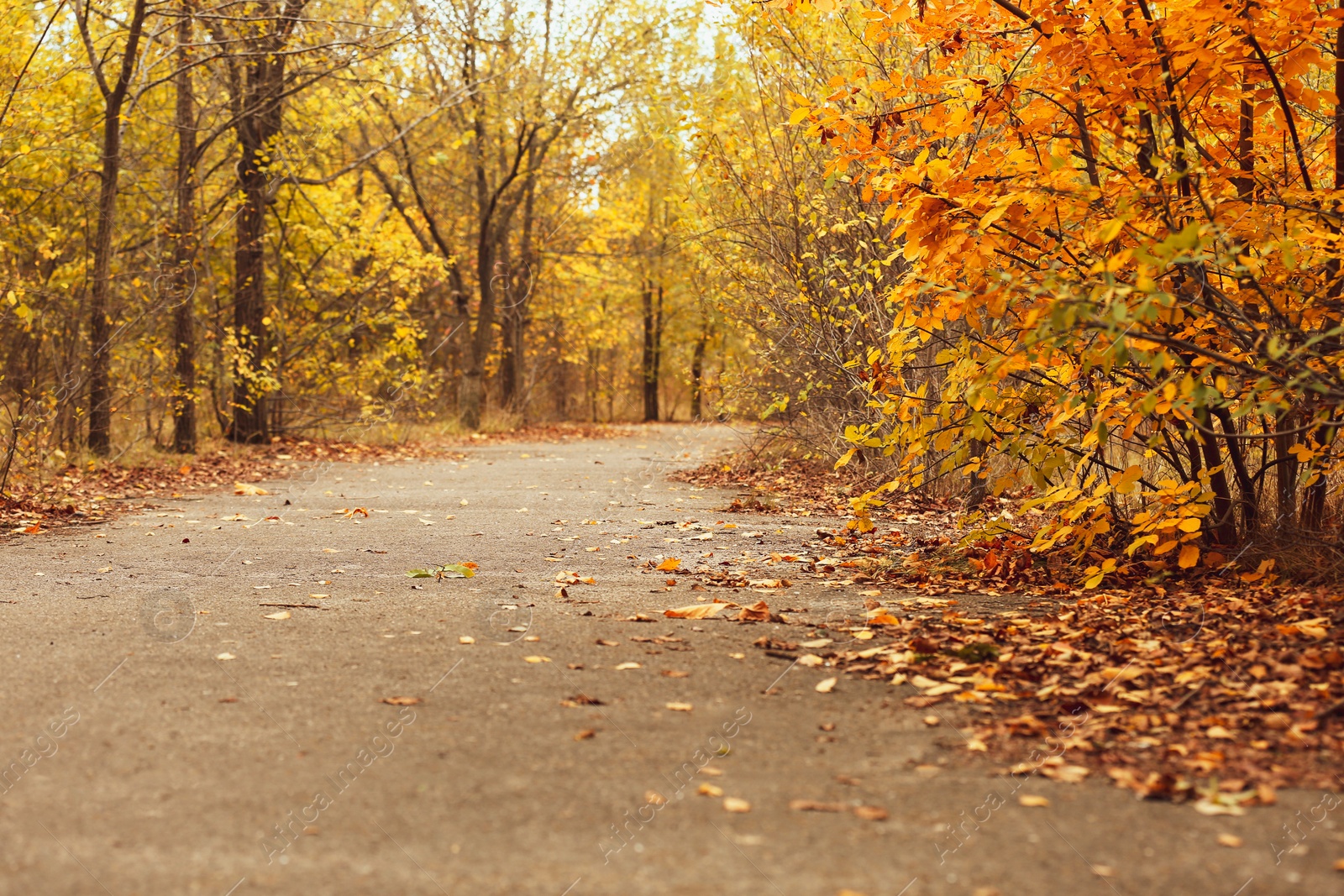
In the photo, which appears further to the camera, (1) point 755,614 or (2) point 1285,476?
(2) point 1285,476

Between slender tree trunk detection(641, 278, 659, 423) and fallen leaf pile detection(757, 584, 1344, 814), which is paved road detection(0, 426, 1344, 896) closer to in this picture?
fallen leaf pile detection(757, 584, 1344, 814)

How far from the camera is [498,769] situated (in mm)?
3389

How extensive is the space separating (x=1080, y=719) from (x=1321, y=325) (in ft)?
8.95

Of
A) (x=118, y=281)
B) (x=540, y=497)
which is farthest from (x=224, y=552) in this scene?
(x=118, y=281)

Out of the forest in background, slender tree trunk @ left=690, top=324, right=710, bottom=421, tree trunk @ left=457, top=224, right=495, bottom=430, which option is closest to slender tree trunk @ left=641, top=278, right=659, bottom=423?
slender tree trunk @ left=690, top=324, right=710, bottom=421

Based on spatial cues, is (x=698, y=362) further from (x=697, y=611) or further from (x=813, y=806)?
(x=813, y=806)

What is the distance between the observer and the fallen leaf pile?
3.34 m

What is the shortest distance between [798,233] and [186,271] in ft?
29.2

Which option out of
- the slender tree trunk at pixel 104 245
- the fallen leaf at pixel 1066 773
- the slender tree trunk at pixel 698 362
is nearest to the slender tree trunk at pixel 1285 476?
the fallen leaf at pixel 1066 773

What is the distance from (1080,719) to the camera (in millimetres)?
3775

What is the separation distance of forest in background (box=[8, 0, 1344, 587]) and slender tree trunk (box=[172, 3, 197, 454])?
2.4 inches

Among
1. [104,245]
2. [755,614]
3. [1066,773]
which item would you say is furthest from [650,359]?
[1066,773]

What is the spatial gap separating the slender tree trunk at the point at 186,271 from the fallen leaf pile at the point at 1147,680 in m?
12.8

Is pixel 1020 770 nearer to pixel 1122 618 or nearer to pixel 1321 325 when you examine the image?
pixel 1122 618
